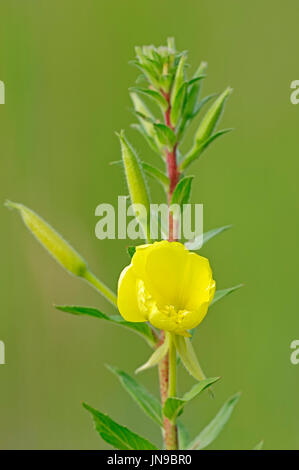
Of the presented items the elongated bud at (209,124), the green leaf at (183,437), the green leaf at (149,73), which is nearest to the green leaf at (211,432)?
the green leaf at (183,437)

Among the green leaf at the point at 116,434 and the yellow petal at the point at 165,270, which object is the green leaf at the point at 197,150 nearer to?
the yellow petal at the point at 165,270

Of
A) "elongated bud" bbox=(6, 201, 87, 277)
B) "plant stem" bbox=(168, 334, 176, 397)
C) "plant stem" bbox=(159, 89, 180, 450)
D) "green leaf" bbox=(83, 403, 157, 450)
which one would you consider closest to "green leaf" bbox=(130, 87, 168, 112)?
"plant stem" bbox=(159, 89, 180, 450)

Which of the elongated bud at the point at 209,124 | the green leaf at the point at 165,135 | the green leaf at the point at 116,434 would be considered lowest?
the green leaf at the point at 116,434

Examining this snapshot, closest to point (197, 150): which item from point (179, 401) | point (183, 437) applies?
point (179, 401)

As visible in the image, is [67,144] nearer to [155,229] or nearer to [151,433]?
[151,433]

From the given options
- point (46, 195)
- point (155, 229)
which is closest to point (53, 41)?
point (46, 195)

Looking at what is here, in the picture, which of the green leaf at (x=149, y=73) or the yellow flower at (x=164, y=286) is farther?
the green leaf at (x=149, y=73)

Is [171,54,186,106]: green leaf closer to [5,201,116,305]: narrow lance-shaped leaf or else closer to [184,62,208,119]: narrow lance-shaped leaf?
[184,62,208,119]: narrow lance-shaped leaf
